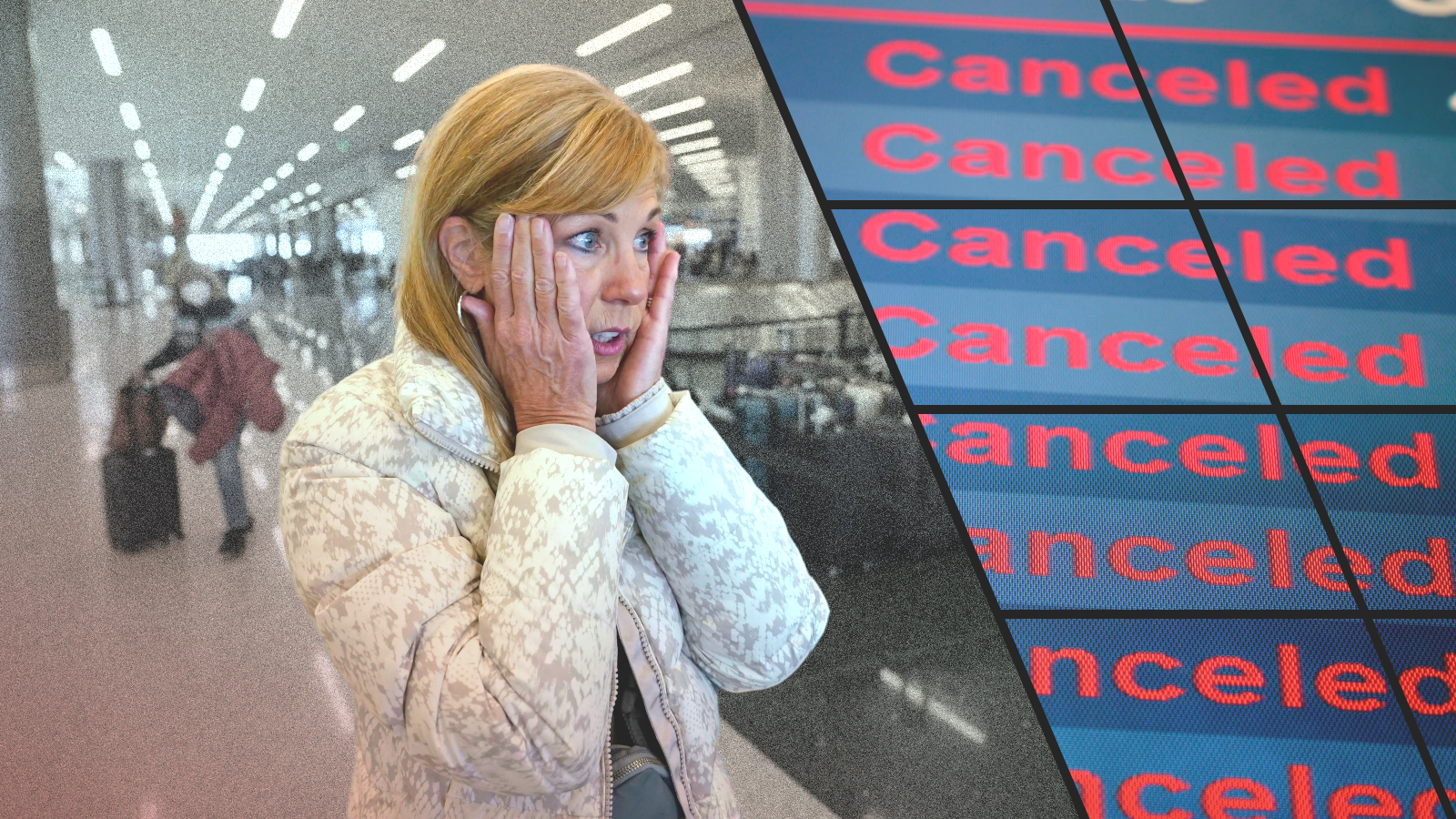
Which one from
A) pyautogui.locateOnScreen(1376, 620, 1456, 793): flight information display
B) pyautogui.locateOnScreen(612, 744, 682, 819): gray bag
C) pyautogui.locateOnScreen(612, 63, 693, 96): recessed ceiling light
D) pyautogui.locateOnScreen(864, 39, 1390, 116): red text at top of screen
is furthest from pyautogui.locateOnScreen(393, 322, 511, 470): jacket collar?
pyautogui.locateOnScreen(1376, 620, 1456, 793): flight information display

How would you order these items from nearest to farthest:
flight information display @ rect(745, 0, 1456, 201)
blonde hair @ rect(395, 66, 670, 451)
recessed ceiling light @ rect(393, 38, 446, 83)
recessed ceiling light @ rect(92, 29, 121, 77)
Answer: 1. blonde hair @ rect(395, 66, 670, 451)
2. recessed ceiling light @ rect(92, 29, 121, 77)
3. recessed ceiling light @ rect(393, 38, 446, 83)
4. flight information display @ rect(745, 0, 1456, 201)

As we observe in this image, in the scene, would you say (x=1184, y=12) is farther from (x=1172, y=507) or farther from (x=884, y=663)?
(x=884, y=663)

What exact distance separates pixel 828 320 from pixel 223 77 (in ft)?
4.97

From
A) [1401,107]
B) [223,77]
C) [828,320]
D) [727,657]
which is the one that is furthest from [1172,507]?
[223,77]

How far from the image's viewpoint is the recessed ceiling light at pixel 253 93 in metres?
2.33

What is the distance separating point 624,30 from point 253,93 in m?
0.88

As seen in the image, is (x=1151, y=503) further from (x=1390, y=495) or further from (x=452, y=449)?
(x=452, y=449)

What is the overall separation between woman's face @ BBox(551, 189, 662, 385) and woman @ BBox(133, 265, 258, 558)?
5.07ft

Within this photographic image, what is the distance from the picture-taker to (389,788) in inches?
41.8

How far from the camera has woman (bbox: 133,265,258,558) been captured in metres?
2.31

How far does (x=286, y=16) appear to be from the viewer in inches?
92.5

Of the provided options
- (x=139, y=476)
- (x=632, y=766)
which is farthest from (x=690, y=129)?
(x=632, y=766)

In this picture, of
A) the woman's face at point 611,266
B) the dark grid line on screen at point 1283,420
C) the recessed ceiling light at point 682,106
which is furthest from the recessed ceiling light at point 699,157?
the woman's face at point 611,266

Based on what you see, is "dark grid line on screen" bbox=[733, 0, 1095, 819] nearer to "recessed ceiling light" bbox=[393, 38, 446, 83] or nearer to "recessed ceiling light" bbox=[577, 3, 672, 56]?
"recessed ceiling light" bbox=[577, 3, 672, 56]
